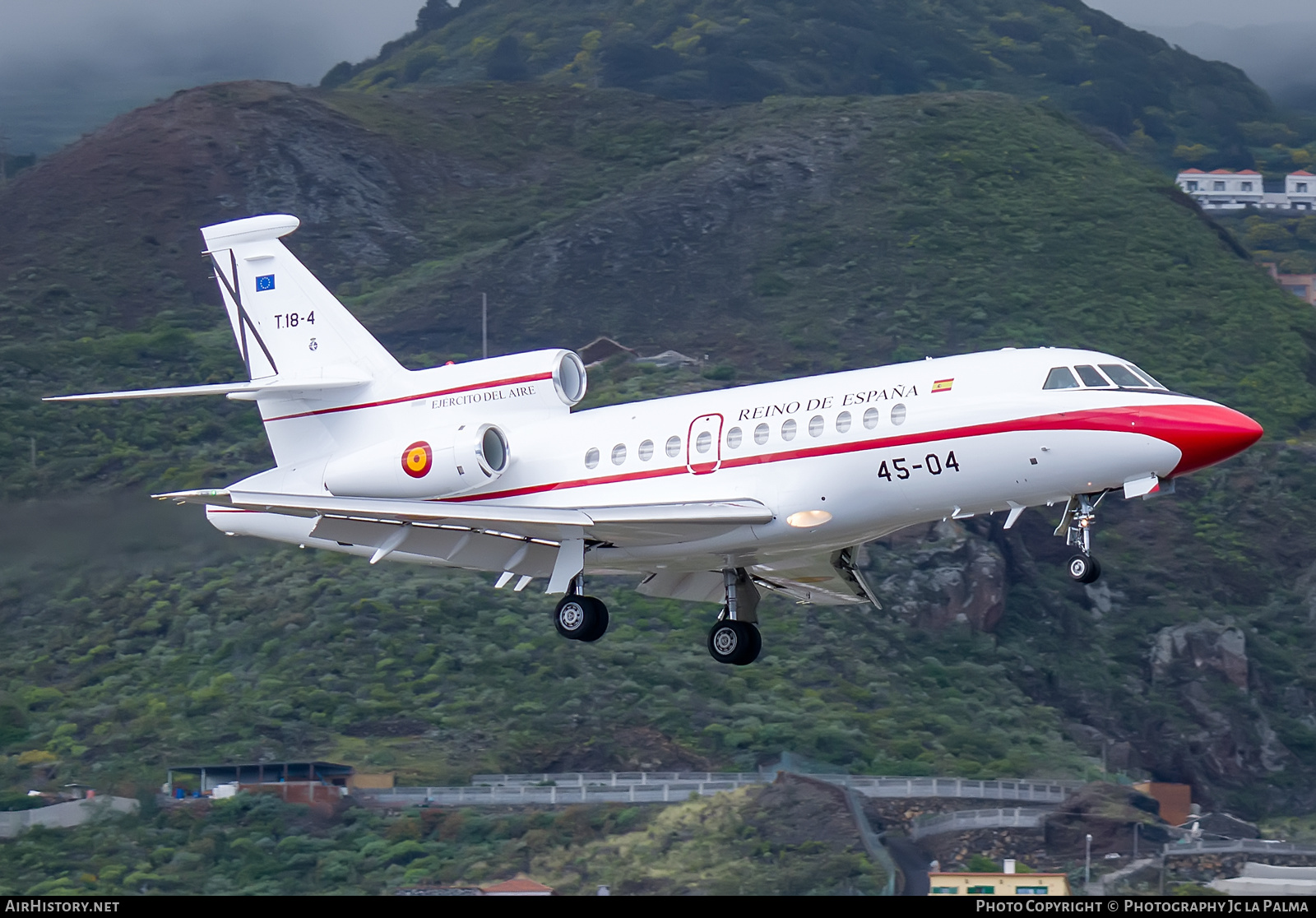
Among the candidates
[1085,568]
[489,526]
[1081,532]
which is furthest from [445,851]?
[1085,568]

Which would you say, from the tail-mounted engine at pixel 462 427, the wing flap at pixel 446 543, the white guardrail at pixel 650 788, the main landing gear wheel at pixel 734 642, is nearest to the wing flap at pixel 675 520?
the wing flap at pixel 446 543

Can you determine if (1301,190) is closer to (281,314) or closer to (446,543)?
(281,314)

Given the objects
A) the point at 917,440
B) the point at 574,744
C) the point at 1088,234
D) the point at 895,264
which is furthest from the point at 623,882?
the point at 1088,234

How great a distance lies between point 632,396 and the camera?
70.0 m

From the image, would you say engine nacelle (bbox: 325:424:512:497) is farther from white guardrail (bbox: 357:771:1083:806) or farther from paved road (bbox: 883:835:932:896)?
paved road (bbox: 883:835:932:896)

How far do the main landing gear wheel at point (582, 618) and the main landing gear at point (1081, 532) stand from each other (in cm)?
665

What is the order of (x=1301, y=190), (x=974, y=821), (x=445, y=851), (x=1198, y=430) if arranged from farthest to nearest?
(x=1301, y=190)
(x=974, y=821)
(x=445, y=851)
(x=1198, y=430)

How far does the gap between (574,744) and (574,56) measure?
329 ft

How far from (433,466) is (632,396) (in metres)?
43.8

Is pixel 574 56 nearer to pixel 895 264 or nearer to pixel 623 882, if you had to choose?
pixel 895 264

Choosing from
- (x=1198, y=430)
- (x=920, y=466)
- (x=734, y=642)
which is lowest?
(x=734, y=642)

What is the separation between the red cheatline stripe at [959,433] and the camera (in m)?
22.7

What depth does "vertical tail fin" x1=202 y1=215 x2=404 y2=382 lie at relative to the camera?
29047 mm

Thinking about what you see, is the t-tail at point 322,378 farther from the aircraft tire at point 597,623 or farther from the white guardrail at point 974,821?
the white guardrail at point 974,821
